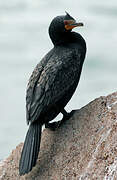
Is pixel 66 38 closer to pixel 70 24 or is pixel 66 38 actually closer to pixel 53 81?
pixel 70 24

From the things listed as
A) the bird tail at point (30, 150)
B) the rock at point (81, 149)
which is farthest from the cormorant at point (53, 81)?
the rock at point (81, 149)

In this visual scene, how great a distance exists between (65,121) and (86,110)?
33 cm

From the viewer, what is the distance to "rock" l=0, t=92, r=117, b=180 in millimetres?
3975

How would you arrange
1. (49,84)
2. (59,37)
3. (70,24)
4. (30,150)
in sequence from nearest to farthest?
(30,150)
(49,84)
(70,24)
(59,37)

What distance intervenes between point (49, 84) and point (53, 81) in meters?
0.07

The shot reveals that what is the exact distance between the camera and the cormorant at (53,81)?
15.6 feet

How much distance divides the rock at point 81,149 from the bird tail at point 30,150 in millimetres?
243

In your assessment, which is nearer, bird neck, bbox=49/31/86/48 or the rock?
the rock

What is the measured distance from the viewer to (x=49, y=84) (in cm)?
491

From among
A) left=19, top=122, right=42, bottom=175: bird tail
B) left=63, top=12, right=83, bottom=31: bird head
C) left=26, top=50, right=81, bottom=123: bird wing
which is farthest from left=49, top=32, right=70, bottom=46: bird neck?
left=19, top=122, right=42, bottom=175: bird tail

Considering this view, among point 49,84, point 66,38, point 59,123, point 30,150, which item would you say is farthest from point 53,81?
point 30,150

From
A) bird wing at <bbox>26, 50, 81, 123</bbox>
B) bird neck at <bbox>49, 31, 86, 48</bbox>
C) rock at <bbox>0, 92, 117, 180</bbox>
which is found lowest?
rock at <bbox>0, 92, 117, 180</bbox>

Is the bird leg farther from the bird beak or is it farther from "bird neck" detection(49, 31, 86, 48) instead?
the bird beak

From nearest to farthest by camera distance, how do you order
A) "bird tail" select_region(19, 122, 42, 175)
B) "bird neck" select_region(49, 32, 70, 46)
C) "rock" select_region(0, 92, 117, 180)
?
"rock" select_region(0, 92, 117, 180) < "bird tail" select_region(19, 122, 42, 175) < "bird neck" select_region(49, 32, 70, 46)
